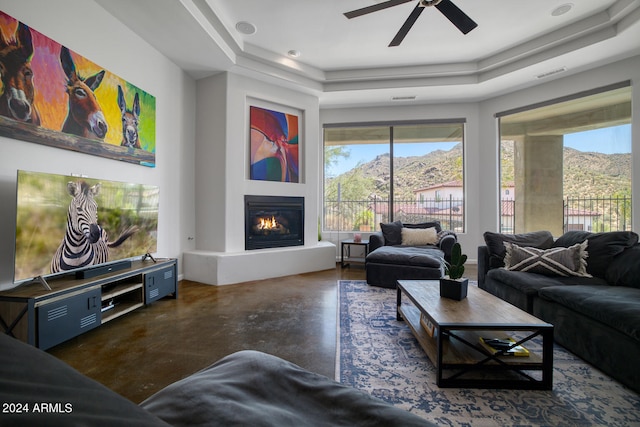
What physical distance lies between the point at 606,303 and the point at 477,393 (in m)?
1.08

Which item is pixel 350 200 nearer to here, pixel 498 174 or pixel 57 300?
pixel 498 174

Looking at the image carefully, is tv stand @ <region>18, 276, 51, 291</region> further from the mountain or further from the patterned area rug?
the mountain

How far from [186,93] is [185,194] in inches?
58.2

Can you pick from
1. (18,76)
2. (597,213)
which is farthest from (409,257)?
(18,76)

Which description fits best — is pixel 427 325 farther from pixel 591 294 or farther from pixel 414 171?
pixel 414 171

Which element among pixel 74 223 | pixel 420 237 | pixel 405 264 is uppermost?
pixel 74 223

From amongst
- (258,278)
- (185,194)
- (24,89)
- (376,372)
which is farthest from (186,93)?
(376,372)

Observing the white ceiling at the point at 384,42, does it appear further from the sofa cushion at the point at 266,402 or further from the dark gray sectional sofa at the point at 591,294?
the sofa cushion at the point at 266,402

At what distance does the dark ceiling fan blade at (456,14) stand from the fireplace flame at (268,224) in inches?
134

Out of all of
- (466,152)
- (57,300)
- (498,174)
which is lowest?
(57,300)

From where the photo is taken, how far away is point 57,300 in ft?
6.94

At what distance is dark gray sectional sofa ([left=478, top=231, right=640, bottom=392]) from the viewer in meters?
1.78

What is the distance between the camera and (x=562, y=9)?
345 centimetres

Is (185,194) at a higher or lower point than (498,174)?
lower
